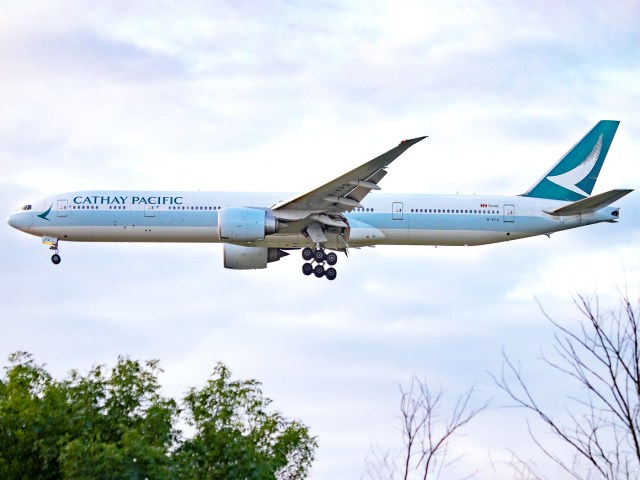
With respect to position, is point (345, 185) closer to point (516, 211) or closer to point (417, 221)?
point (417, 221)

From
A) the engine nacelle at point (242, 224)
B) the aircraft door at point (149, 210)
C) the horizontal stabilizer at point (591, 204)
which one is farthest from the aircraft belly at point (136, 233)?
the horizontal stabilizer at point (591, 204)

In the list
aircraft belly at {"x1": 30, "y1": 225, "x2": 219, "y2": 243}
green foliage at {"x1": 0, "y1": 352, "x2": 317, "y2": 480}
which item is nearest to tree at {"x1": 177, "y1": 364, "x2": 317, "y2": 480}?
green foliage at {"x1": 0, "y1": 352, "x2": 317, "y2": 480}

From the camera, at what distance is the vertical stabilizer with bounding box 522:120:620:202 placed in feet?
164

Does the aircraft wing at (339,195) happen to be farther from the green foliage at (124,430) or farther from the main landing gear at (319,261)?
the green foliage at (124,430)

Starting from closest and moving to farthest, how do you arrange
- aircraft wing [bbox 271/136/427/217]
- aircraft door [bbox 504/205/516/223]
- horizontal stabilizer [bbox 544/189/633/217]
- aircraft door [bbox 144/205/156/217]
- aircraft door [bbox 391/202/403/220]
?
aircraft wing [bbox 271/136/427/217] → horizontal stabilizer [bbox 544/189/633/217] → aircraft door [bbox 144/205/156/217] → aircraft door [bbox 391/202/403/220] → aircraft door [bbox 504/205/516/223]

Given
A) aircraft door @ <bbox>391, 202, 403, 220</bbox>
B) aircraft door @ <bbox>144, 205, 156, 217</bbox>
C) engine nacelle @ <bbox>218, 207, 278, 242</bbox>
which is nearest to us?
engine nacelle @ <bbox>218, 207, 278, 242</bbox>

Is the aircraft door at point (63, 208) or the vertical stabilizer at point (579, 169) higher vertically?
the vertical stabilizer at point (579, 169)

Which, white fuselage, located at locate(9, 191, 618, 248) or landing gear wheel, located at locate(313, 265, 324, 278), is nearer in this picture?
white fuselage, located at locate(9, 191, 618, 248)

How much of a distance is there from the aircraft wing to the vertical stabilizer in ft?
35.9

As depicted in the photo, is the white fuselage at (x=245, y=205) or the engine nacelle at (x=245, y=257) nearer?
the white fuselage at (x=245, y=205)

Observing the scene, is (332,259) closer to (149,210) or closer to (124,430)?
(149,210)

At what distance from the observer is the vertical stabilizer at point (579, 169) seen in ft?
164

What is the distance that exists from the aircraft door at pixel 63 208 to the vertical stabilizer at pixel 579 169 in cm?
2160

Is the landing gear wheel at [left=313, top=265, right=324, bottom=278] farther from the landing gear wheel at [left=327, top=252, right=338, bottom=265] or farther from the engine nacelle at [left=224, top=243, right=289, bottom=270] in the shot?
the engine nacelle at [left=224, top=243, right=289, bottom=270]
